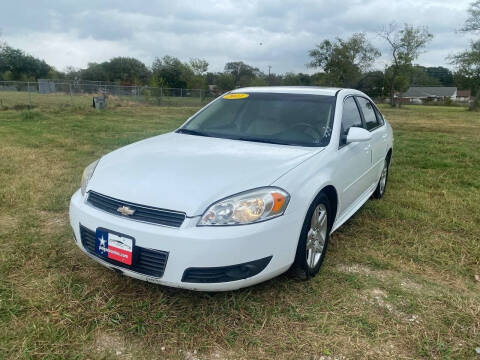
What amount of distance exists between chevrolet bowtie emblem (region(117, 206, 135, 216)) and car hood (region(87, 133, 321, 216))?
6cm

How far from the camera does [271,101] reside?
3617 millimetres

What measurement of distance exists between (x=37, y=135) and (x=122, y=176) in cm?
809

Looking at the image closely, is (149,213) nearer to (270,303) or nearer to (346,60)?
(270,303)

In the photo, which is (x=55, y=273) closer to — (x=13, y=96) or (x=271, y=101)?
(x=271, y=101)

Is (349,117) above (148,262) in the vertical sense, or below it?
above

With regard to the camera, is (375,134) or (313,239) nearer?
(313,239)

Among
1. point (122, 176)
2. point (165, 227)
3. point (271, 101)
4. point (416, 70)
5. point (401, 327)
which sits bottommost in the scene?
point (401, 327)

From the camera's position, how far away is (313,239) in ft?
9.02

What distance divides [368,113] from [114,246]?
3.27 meters

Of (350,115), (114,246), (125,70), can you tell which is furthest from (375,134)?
(125,70)

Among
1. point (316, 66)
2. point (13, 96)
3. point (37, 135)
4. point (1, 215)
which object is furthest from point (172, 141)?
point (316, 66)

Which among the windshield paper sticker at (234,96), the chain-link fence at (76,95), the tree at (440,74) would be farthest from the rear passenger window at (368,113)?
the tree at (440,74)

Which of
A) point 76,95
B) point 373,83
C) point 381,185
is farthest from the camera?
point 373,83

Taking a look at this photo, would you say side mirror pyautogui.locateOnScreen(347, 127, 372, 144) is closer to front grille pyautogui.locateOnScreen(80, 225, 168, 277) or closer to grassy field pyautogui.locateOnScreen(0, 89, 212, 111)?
front grille pyautogui.locateOnScreen(80, 225, 168, 277)
